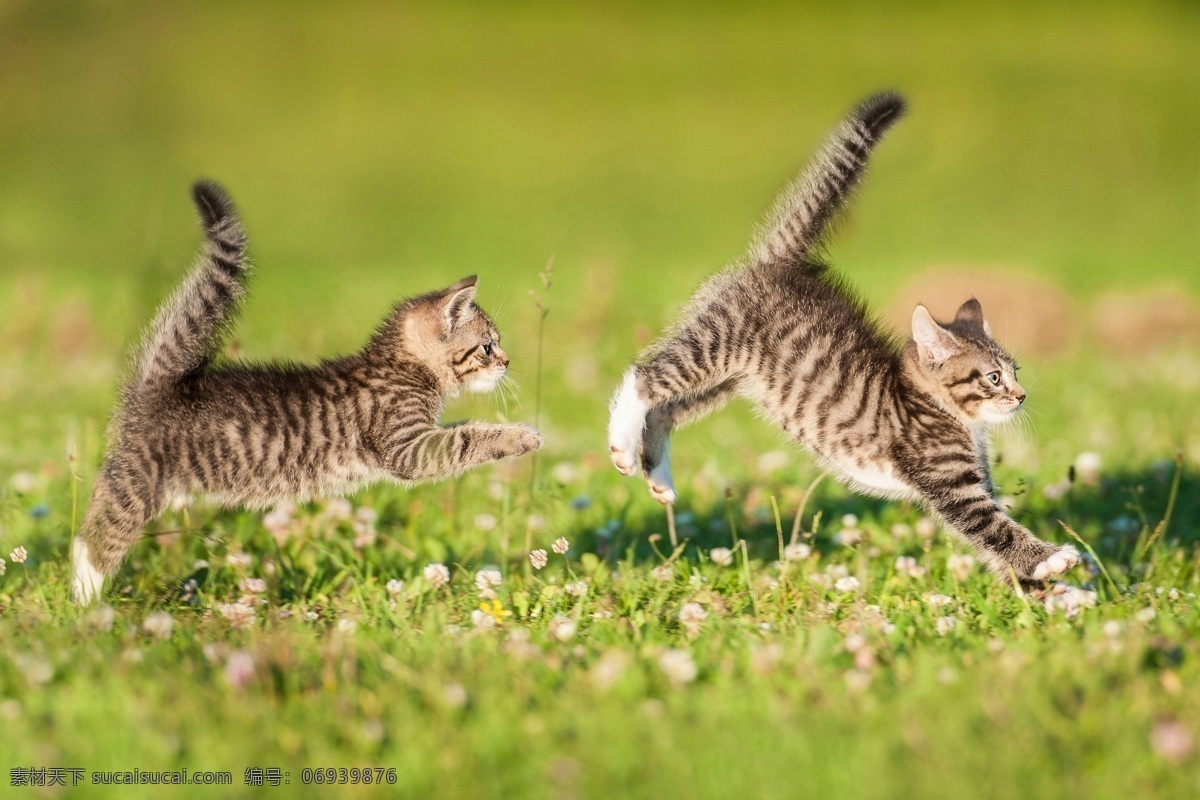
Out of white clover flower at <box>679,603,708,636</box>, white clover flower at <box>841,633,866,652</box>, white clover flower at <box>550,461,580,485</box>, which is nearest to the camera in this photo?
white clover flower at <box>841,633,866,652</box>

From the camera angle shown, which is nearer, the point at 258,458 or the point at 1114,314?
the point at 258,458

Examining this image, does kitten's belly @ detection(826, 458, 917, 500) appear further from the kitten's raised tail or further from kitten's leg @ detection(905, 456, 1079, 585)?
the kitten's raised tail

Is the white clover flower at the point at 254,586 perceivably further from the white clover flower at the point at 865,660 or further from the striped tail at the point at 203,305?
the white clover flower at the point at 865,660

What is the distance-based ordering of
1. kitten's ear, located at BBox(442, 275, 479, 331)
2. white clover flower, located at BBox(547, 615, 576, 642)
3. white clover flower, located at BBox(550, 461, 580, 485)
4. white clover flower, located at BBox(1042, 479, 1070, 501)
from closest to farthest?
white clover flower, located at BBox(547, 615, 576, 642) → kitten's ear, located at BBox(442, 275, 479, 331) → white clover flower, located at BBox(1042, 479, 1070, 501) → white clover flower, located at BBox(550, 461, 580, 485)

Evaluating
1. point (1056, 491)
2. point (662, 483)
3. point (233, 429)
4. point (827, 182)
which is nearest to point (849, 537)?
point (662, 483)

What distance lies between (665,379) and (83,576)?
8.70ft

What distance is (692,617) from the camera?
445 cm

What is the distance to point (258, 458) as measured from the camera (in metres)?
5.08

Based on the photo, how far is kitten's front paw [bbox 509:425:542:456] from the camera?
204 inches

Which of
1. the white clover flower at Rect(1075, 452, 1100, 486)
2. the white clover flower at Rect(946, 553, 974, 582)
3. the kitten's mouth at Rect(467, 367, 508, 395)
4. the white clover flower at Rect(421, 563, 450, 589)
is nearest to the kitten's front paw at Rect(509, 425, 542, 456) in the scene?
the kitten's mouth at Rect(467, 367, 508, 395)

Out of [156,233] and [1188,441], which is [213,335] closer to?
[156,233]

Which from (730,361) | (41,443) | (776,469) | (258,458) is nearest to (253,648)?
(258,458)

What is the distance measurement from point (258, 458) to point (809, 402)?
2.47 m

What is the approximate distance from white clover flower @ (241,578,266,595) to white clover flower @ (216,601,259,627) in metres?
0.18
